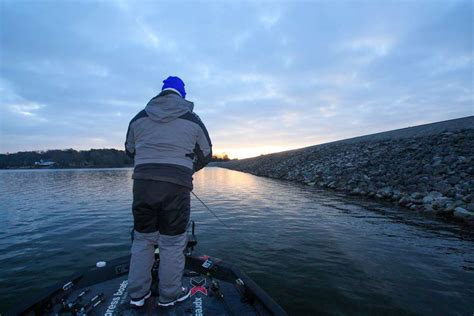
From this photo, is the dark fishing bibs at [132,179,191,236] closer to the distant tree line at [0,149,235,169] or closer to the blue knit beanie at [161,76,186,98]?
the blue knit beanie at [161,76,186,98]

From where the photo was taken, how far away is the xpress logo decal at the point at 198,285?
3281 mm

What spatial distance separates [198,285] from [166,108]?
253 cm

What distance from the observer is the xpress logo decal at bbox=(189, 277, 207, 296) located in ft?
10.8

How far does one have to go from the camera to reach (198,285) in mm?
3449

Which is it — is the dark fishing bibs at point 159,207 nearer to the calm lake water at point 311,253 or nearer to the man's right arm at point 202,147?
the man's right arm at point 202,147

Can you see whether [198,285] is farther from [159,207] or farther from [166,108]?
[166,108]

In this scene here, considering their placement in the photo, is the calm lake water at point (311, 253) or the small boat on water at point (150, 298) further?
the calm lake water at point (311, 253)

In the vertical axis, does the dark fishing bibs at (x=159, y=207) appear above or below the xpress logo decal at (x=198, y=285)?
above

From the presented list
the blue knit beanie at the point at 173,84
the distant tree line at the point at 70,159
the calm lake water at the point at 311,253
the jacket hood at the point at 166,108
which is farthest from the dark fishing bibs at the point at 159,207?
the distant tree line at the point at 70,159

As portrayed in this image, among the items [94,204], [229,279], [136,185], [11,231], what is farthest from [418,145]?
[11,231]

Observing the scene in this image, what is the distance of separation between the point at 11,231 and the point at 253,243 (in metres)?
8.71

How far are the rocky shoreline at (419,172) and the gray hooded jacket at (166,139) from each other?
10.5m

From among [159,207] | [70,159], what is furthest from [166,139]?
[70,159]

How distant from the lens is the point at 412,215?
970cm
